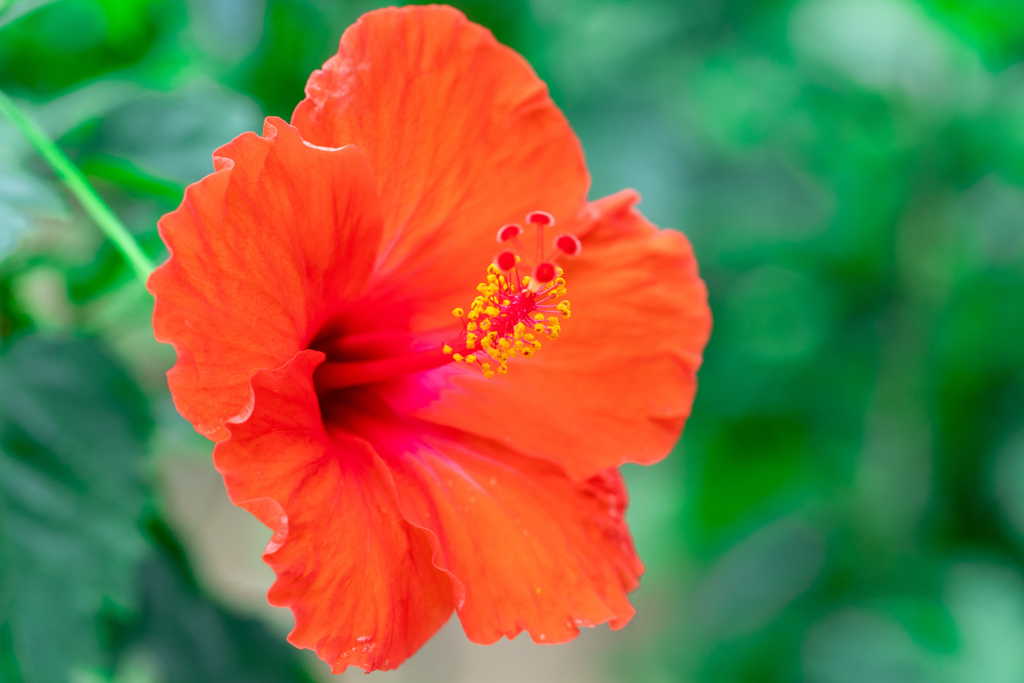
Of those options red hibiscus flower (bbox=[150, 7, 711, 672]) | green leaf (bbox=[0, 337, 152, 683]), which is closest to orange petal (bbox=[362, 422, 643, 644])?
red hibiscus flower (bbox=[150, 7, 711, 672])

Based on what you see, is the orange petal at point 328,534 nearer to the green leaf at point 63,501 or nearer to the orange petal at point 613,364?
the orange petal at point 613,364

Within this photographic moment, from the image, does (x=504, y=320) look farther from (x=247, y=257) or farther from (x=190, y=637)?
(x=190, y=637)

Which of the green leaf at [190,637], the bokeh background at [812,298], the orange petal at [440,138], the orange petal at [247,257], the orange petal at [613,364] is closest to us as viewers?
the orange petal at [247,257]

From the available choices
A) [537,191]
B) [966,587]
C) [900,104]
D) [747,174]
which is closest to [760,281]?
[747,174]

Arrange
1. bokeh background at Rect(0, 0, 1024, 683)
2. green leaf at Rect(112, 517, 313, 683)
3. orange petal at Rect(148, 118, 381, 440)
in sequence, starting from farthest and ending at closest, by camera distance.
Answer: bokeh background at Rect(0, 0, 1024, 683) < green leaf at Rect(112, 517, 313, 683) < orange petal at Rect(148, 118, 381, 440)

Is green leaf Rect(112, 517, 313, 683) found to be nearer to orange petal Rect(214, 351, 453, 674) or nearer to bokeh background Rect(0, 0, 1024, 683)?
bokeh background Rect(0, 0, 1024, 683)

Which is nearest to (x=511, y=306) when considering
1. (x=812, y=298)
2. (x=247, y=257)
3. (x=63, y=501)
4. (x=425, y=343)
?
(x=425, y=343)

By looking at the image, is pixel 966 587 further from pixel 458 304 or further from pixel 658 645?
pixel 458 304

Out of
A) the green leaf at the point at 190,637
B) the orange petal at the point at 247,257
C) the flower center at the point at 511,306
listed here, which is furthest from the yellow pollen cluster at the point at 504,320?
the green leaf at the point at 190,637
